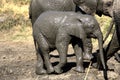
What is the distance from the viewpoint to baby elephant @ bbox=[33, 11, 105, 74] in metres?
5.11

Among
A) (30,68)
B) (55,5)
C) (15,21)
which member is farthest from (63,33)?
(15,21)

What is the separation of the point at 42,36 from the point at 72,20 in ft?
1.51

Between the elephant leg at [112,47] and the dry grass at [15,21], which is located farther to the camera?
the dry grass at [15,21]

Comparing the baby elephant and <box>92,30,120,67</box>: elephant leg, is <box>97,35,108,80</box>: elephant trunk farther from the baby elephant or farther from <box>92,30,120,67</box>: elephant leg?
<box>92,30,120,67</box>: elephant leg

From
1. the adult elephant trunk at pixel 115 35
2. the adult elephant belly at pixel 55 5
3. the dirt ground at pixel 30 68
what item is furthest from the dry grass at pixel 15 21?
the adult elephant trunk at pixel 115 35

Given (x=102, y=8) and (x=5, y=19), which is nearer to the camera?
(x=102, y=8)

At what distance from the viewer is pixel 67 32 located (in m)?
5.12

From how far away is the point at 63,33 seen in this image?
202 inches

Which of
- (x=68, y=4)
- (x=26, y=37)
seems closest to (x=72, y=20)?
(x=68, y=4)

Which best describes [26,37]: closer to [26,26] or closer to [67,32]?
[26,26]

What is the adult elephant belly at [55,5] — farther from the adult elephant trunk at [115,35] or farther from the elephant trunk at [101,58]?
the elephant trunk at [101,58]

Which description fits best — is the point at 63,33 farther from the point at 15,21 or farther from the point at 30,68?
the point at 15,21

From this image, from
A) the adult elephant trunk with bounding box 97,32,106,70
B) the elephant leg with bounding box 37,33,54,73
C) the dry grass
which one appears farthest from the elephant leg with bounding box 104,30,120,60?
the dry grass

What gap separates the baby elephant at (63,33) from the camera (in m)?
5.11
